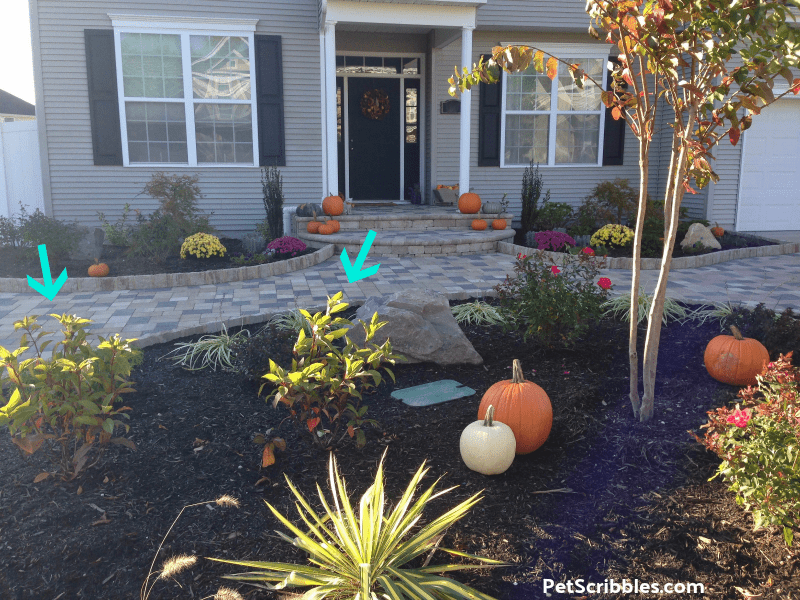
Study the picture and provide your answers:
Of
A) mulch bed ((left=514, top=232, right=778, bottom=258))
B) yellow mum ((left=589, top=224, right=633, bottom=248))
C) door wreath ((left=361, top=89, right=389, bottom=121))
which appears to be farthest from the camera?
door wreath ((left=361, top=89, right=389, bottom=121))

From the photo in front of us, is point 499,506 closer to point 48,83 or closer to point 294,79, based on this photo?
point 294,79

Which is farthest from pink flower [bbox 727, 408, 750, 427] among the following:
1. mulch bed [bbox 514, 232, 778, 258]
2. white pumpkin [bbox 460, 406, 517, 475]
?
mulch bed [bbox 514, 232, 778, 258]

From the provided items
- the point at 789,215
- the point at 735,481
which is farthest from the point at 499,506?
the point at 789,215

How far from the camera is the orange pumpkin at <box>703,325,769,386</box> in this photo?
3377 mm

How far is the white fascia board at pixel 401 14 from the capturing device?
340 inches

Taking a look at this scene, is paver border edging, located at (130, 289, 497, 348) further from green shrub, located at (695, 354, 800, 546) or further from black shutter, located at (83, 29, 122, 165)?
black shutter, located at (83, 29, 122, 165)

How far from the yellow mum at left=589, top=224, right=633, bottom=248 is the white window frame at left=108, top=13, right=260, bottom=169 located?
5.21m

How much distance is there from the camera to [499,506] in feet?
7.91

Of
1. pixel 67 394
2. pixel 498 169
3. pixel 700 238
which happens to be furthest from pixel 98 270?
pixel 700 238

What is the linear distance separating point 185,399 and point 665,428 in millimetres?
2457

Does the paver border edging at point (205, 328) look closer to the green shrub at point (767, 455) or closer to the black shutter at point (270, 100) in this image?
the green shrub at point (767, 455)

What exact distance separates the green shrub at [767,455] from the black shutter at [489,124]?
8.99m

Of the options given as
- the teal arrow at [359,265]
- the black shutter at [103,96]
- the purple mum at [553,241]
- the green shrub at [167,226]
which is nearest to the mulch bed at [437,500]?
the teal arrow at [359,265]

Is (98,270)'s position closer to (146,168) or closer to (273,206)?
(273,206)
